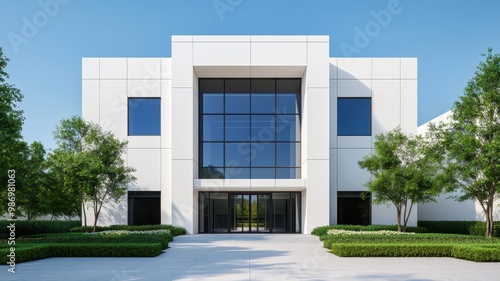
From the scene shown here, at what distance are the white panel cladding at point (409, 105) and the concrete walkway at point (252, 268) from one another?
14.1m

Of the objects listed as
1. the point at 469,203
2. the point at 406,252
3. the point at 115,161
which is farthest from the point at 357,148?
the point at 115,161

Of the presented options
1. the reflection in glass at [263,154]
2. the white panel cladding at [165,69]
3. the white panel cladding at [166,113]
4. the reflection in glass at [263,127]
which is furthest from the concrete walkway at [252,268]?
the white panel cladding at [165,69]

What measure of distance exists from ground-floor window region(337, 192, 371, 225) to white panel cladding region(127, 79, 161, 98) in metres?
13.9

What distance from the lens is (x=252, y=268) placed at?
14.3m

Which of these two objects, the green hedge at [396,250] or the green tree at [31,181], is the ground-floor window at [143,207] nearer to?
the green tree at [31,181]

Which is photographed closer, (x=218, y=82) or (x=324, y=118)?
(x=324, y=118)

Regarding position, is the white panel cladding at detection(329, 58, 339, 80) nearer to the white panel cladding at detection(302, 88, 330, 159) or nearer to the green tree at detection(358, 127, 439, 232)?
the white panel cladding at detection(302, 88, 330, 159)

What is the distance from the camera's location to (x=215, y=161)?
101 ft

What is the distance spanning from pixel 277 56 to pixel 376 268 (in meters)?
17.5

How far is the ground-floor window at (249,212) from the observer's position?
30.5m

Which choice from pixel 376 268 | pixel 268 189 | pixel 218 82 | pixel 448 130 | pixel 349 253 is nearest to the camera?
pixel 376 268

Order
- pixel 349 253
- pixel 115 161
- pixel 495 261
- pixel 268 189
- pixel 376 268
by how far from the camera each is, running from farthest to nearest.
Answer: pixel 268 189, pixel 115 161, pixel 349 253, pixel 495 261, pixel 376 268

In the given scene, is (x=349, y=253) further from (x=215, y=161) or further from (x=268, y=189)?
(x=215, y=161)

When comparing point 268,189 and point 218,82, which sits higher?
point 218,82
